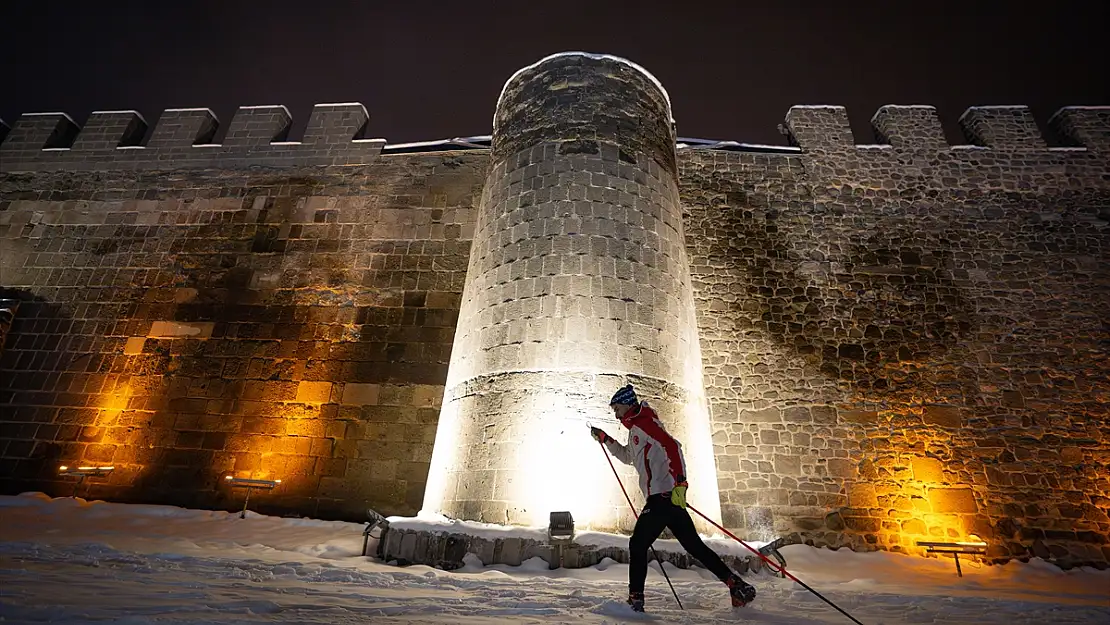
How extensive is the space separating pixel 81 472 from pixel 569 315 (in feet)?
26.1

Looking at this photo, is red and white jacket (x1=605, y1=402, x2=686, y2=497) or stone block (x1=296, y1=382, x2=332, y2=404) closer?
red and white jacket (x1=605, y1=402, x2=686, y2=497)

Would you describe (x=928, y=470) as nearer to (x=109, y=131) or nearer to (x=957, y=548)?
(x=957, y=548)

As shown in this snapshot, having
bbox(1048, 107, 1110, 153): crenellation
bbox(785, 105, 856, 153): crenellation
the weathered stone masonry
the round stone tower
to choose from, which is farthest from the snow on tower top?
bbox(1048, 107, 1110, 153): crenellation

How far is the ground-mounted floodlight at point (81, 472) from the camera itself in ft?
26.3

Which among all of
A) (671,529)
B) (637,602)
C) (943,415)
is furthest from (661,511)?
(943,415)

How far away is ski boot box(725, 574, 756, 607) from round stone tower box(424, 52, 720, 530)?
1.47 metres

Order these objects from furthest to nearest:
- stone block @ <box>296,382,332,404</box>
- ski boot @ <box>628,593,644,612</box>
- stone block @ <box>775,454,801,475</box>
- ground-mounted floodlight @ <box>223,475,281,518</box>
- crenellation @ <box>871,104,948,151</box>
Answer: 1. crenellation @ <box>871,104,948,151</box>
2. stone block @ <box>296,382,332,404</box>
3. stone block @ <box>775,454,801,475</box>
4. ground-mounted floodlight @ <box>223,475,281,518</box>
5. ski boot @ <box>628,593,644,612</box>

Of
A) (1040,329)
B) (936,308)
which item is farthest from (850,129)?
(1040,329)

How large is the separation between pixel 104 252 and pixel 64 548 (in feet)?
24.8

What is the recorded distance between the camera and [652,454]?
355 centimetres

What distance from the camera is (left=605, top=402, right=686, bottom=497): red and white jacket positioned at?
3.49m

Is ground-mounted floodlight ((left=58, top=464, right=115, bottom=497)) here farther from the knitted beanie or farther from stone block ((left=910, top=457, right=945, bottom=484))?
stone block ((left=910, top=457, right=945, bottom=484))

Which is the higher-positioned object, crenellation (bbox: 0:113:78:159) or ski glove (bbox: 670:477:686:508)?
crenellation (bbox: 0:113:78:159)

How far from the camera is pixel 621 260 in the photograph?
6.02 metres
